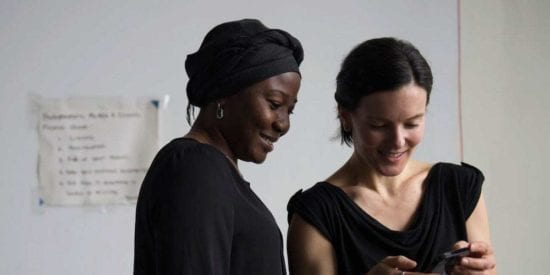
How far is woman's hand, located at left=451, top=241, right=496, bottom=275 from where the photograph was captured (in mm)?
1108

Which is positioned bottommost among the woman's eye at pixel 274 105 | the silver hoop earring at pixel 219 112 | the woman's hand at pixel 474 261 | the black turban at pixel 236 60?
the woman's hand at pixel 474 261

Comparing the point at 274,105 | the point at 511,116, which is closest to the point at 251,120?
the point at 274,105

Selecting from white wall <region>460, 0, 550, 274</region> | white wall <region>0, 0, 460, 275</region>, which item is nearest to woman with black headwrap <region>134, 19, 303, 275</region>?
white wall <region>0, 0, 460, 275</region>

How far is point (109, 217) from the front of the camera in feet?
6.92

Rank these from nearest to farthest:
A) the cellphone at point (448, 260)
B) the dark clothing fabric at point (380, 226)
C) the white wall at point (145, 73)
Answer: the cellphone at point (448, 260)
the dark clothing fabric at point (380, 226)
the white wall at point (145, 73)

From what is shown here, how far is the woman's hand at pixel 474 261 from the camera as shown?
43.6 inches

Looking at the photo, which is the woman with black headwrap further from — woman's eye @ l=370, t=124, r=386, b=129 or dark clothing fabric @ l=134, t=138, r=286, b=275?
woman's eye @ l=370, t=124, r=386, b=129

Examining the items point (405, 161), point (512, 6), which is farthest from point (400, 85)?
point (512, 6)

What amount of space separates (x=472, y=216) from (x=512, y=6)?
1085 mm

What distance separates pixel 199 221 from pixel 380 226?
47 cm

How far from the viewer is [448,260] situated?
3.59ft

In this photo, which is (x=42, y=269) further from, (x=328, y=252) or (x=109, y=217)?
(x=328, y=252)

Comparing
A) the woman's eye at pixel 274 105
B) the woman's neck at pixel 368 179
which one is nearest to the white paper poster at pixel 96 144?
the woman's neck at pixel 368 179

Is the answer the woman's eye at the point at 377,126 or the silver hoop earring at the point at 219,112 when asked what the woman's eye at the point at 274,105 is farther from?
the woman's eye at the point at 377,126
